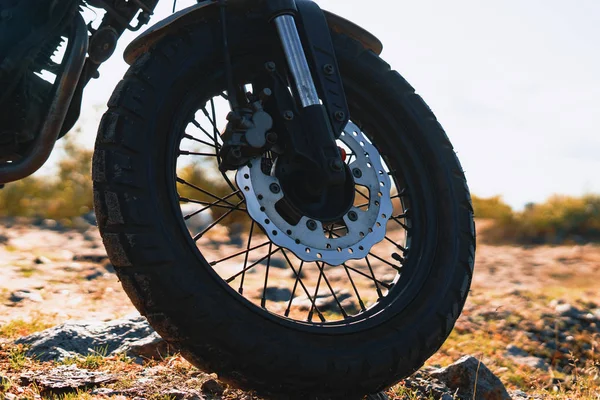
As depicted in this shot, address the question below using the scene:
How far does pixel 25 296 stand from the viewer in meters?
4.62

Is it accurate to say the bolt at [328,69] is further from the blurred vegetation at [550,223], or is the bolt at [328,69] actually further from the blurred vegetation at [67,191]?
the blurred vegetation at [550,223]

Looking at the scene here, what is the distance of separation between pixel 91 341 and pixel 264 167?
1387 mm

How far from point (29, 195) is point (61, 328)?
793 centimetres

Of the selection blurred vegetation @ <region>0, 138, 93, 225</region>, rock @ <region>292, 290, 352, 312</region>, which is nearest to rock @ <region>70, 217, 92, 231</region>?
blurred vegetation @ <region>0, 138, 93, 225</region>

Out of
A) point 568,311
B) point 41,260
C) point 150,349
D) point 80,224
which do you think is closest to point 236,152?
point 150,349

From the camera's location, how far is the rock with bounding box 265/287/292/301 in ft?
17.7

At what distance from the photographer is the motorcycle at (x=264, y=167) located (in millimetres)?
1811

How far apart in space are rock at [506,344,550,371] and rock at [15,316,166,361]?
264 cm

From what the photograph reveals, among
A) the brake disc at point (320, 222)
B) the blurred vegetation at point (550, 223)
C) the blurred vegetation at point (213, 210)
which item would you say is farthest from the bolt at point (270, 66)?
the blurred vegetation at point (550, 223)

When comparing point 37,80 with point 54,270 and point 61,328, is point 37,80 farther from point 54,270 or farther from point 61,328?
point 54,270

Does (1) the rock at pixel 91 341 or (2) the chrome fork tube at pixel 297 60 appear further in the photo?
(1) the rock at pixel 91 341

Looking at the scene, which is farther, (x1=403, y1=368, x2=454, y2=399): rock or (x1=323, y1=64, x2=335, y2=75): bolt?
(x1=403, y1=368, x2=454, y2=399): rock

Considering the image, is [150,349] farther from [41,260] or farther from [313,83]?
[41,260]

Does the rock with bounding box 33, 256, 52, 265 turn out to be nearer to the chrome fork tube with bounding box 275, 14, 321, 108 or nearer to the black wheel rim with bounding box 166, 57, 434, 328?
the black wheel rim with bounding box 166, 57, 434, 328
